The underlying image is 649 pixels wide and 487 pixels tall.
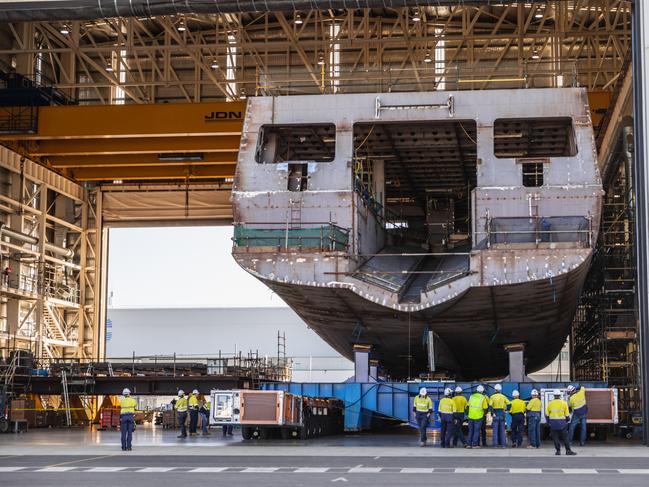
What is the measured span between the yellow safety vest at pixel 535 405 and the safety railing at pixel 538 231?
3.87 metres

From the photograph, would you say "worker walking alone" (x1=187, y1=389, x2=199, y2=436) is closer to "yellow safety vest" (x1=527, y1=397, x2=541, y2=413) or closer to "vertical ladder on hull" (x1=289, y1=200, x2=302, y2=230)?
"vertical ladder on hull" (x1=289, y1=200, x2=302, y2=230)

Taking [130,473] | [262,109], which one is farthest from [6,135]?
[130,473]

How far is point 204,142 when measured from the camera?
3947 cm

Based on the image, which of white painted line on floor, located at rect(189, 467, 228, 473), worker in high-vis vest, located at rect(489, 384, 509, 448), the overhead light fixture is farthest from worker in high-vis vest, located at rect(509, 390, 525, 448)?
the overhead light fixture

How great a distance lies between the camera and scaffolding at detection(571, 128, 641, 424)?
26.3 m

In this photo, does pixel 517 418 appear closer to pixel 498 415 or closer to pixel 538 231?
pixel 498 415

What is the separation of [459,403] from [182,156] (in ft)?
79.7

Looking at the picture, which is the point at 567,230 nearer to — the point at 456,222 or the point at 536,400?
the point at 536,400

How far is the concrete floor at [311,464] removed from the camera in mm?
12812

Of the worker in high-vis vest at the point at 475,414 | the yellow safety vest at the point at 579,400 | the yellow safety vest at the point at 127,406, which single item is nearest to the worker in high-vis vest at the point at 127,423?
the yellow safety vest at the point at 127,406

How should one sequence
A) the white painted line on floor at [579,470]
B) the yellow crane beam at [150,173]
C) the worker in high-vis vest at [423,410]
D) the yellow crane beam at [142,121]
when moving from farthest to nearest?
1. the yellow crane beam at [150,173]
2. the yellow crane beam at [142,121]
3. the worker in high-vis vest at [423,410]
4. the white painted line on floor at [579,470]

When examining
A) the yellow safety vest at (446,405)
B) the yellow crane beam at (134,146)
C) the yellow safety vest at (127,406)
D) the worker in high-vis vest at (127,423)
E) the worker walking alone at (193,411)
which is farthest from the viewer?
the yellow crane beam at (134,146)

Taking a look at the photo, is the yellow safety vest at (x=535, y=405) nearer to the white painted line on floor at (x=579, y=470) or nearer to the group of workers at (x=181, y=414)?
the white painted line on floor at (x=579, y=470)

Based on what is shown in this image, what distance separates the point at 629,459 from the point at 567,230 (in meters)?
7.09
